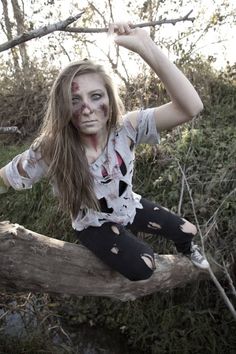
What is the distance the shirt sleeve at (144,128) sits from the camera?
1840mm

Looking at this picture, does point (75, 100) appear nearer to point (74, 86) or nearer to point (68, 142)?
point (74, 86)

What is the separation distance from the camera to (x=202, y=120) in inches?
151

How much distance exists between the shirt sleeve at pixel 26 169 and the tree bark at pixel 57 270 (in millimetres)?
209

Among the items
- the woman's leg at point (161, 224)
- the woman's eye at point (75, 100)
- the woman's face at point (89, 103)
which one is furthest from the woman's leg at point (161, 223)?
the woman's eye at point (75, 100)

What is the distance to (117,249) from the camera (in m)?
2.00

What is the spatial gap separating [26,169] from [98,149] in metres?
0.36

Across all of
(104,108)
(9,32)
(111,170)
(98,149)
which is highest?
(9,32)

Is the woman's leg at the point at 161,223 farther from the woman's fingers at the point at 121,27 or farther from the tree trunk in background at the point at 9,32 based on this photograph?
the tree trunk in background at the point at 9,32

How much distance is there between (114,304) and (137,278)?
121 centimetres

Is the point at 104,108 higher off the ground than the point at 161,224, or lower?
higher

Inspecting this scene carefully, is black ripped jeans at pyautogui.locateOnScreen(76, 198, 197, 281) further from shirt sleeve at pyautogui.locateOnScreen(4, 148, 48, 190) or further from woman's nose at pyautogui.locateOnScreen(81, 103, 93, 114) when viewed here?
woman's nose at pyautogui.locateOnScreen(81, 103, 93, 114)

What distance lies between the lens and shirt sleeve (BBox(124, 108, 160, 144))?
1.84m

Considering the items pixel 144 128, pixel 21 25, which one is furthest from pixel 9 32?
pixel 144 128

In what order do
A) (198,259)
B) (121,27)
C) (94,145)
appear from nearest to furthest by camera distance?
(121,27), (94,145), (198,259)
